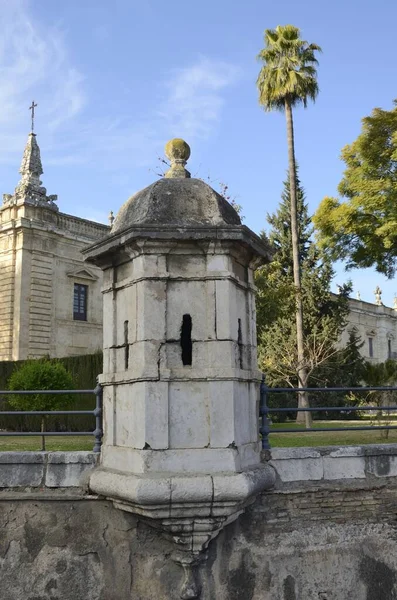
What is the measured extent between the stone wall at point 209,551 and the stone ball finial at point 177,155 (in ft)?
9.67

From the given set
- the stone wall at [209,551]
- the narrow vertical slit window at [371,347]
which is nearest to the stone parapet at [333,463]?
the stone wall at [209,551]

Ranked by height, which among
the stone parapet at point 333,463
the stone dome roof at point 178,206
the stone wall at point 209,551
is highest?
the stone dome roof at point 178,206

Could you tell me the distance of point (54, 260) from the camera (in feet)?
83.5

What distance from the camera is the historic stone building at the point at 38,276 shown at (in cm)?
2423

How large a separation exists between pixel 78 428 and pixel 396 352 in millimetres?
38616

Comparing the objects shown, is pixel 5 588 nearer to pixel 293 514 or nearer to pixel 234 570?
pixel 234 570

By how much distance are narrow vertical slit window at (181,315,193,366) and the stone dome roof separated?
0.85 metres

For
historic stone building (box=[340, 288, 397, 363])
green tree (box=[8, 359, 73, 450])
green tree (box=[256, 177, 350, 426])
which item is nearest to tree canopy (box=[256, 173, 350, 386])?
green tree (box=[256, 177, 350, 426])

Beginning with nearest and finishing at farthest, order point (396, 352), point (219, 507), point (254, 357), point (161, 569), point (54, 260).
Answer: point (219, 507) < point (161, 569) < point (254, 357) < point (54, 260) < point (396, 352)

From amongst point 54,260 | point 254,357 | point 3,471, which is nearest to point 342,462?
point 254,357

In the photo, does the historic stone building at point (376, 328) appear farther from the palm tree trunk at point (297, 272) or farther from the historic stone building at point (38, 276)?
the historic stone building at point (38, 276)

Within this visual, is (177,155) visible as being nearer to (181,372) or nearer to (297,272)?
(181,372)

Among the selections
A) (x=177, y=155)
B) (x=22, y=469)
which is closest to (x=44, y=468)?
(x=22, y=469)

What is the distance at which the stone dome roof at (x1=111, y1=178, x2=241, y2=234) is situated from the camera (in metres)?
5.00
